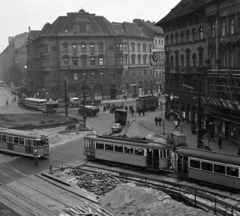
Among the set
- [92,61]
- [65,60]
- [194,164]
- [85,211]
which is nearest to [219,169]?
[194,164]

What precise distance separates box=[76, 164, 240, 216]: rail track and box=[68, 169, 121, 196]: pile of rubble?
3.39 ft

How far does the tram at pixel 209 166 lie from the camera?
23656 millimetres

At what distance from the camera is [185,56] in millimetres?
55312

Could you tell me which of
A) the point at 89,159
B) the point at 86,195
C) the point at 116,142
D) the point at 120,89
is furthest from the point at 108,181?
the point at 120,89

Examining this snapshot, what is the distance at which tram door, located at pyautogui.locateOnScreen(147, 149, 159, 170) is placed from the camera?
28.7 meters

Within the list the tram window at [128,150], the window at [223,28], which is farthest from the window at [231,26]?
the tram window at [128,150]

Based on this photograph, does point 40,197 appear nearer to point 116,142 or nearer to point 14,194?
point 14,194

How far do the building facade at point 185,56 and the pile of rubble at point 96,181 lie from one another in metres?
22.8

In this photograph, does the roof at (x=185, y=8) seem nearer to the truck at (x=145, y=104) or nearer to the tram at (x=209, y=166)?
the truck at (x=145, y=104)

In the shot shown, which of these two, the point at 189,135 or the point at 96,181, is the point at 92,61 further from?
the point at 96,181

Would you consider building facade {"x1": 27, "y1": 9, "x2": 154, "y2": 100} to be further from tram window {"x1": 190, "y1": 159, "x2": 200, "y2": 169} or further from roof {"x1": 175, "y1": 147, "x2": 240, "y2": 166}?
tram window {"x1": 190, "y1": 159, "x2": 200, "y2": 169}

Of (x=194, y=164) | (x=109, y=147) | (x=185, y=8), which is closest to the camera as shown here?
(x=194, y=164)

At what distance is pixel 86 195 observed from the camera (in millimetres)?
24594

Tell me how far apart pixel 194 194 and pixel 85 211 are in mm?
6963
